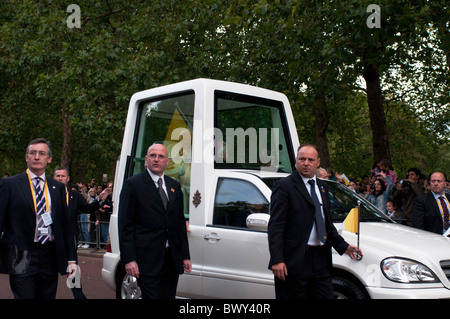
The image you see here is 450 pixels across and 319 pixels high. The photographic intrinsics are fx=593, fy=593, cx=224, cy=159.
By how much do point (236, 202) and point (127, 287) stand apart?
179 cm

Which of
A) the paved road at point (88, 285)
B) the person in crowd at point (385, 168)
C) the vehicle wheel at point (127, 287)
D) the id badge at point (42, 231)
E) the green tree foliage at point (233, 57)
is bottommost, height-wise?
the paved road at point (88, 285)

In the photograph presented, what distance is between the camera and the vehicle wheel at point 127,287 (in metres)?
6.95

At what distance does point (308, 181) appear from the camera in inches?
194

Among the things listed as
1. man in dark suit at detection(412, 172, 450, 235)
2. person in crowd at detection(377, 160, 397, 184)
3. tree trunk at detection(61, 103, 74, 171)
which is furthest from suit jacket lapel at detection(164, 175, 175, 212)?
tree trunk at detection(61, 103, 74, 171)

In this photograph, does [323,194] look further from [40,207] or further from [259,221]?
[40,207]

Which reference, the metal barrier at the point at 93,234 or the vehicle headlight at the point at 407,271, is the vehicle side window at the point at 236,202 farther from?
the metal barrier at the point at 93,234

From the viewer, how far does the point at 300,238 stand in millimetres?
4699

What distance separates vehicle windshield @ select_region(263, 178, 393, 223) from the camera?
247 inches

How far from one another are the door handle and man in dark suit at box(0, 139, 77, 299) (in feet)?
6.07

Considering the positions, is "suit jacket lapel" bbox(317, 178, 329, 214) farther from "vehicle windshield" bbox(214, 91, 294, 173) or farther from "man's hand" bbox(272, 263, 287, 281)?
"vehicle windshield" bbox(214, 91, 294, 173)

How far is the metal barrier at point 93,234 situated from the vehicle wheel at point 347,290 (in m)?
9.50

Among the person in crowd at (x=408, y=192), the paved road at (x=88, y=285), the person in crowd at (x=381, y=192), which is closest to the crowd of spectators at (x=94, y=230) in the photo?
the paved road at (x=88, y=285)

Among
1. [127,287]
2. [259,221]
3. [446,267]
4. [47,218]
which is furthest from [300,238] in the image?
[127,287]
